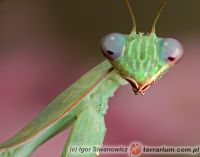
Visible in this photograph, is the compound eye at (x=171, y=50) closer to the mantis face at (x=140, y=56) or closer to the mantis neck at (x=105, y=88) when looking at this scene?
the mantis face at (x=140, y=56)

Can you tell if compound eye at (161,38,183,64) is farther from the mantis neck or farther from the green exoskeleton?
the mantis neck

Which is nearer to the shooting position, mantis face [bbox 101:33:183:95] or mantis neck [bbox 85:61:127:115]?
mantis face [bbox 101:33:183:95]

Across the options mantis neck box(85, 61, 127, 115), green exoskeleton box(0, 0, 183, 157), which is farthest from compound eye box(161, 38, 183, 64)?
mantis neck box(85, 61, 127, 115)

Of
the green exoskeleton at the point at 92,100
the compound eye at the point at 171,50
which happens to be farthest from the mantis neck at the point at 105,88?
the compound eye at the point at 171,50

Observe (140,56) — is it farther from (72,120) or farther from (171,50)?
(72,120)

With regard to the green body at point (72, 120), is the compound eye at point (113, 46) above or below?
above

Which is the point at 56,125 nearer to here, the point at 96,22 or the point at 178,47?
the point at 178,47

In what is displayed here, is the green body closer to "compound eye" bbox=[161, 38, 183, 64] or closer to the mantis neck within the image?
the mantis neck

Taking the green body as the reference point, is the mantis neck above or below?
above

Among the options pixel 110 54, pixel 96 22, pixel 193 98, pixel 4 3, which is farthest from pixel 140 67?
pixel 4 3
